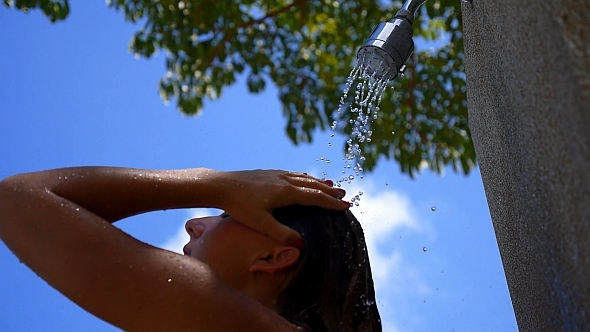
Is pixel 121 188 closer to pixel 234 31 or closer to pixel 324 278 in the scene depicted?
pixel 324 278

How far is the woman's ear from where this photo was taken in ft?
5.98

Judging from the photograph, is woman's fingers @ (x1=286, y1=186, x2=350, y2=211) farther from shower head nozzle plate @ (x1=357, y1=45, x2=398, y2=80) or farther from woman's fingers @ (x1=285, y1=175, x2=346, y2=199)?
shower head nozzle plate @ (x1=357, y1=45, x2=398, y2=80)

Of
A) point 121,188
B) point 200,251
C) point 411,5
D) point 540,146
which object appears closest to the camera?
point 540,146

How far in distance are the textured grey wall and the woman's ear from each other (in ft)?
1.79

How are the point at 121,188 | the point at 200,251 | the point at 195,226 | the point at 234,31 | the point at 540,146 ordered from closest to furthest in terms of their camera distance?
1. the point at 540,146
2. the point at 121,188
3. the point at 200,251
4. the point at 195,226
5. the point at 234,31

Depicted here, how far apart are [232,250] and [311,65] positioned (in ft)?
17.7

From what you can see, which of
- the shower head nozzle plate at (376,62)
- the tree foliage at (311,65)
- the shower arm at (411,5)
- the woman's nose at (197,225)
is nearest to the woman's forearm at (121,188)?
the woman's nose at (197,225)

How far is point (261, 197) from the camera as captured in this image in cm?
181

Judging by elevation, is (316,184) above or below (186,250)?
above

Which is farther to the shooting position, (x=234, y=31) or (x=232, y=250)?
(x=234, y=31)

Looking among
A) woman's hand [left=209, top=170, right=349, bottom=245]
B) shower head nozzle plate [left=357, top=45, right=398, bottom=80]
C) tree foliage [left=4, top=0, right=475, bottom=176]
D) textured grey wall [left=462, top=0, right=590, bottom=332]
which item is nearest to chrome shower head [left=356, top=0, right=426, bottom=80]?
shower head nozzle plate [left=357, top=45, right=398, bottom=80]

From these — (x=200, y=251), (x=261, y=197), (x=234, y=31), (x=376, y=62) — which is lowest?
(x=200, y=251)

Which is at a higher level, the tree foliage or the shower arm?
the tree foliage

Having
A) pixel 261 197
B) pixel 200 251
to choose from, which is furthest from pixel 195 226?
pixel 261 197
